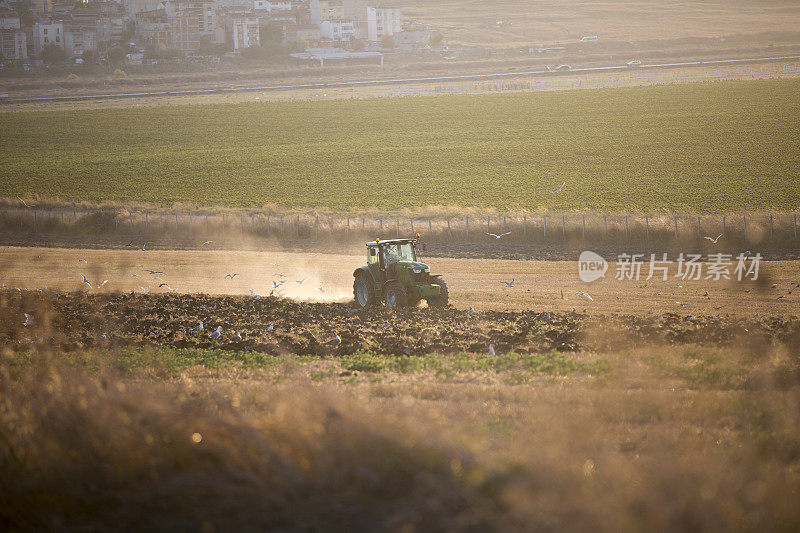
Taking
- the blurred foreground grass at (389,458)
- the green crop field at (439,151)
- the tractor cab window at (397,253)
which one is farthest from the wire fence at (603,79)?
the blurred foreground grass at (389,458)

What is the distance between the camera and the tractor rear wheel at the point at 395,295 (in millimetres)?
22672

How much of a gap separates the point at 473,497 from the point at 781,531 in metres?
3.53

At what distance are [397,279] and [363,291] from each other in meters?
1.95

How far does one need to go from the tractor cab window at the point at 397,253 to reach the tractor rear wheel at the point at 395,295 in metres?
0.87

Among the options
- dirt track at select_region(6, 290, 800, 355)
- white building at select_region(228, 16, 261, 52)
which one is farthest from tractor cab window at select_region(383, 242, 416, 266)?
white building at select_region(228, 16, 261, 52)

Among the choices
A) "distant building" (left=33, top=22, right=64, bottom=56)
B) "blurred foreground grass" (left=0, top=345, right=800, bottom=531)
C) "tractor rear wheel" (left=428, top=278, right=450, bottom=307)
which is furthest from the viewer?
"distant building" (left=33, top=22, right=64, bottom=56)

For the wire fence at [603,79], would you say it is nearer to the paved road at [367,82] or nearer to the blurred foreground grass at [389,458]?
the paved road at [367,82]

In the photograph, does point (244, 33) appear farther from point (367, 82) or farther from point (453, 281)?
point (453, 281)

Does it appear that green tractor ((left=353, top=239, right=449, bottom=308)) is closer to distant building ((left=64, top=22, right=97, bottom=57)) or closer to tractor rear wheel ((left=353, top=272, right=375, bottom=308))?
tractor rear wheel ((left=353, top=272, right=375, bottom=308))

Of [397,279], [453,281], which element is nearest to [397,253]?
[397,279]

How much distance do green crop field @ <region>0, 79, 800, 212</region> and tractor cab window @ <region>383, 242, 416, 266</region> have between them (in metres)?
20.4

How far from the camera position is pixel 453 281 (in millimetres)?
30562

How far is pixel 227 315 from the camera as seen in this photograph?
22875mm

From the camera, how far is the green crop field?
4709 centimetres
